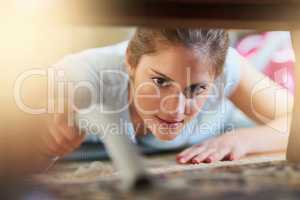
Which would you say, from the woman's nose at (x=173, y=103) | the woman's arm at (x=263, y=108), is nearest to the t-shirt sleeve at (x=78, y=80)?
the woman's nose at (x=173, y=103)

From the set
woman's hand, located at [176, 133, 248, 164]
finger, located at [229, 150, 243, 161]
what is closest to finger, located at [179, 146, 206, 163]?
woman's hand, located at [176, 133, 248, 164]

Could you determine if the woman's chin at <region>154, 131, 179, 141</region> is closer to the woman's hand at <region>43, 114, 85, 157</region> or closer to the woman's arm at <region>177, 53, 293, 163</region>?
the woman's arm at <region>177, 53, 293, 163</region>

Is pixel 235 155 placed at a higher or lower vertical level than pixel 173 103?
lower

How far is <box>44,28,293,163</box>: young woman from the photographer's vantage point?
136 centimetres

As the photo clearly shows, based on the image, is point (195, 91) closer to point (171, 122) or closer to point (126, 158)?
point (171, 122)

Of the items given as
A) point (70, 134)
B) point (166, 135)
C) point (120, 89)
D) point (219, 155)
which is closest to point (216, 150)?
point (219, 155)

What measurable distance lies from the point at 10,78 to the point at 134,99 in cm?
40

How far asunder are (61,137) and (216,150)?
0.52 meters

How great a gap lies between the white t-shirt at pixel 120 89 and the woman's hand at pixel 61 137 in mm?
59

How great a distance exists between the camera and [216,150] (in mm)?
1418

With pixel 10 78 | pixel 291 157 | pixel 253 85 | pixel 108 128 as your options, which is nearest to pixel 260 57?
pixel 253 85

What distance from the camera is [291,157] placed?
1472mm

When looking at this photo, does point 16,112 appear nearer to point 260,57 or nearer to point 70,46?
point 70,46

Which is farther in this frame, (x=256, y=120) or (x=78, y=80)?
(x=256, y=120)
